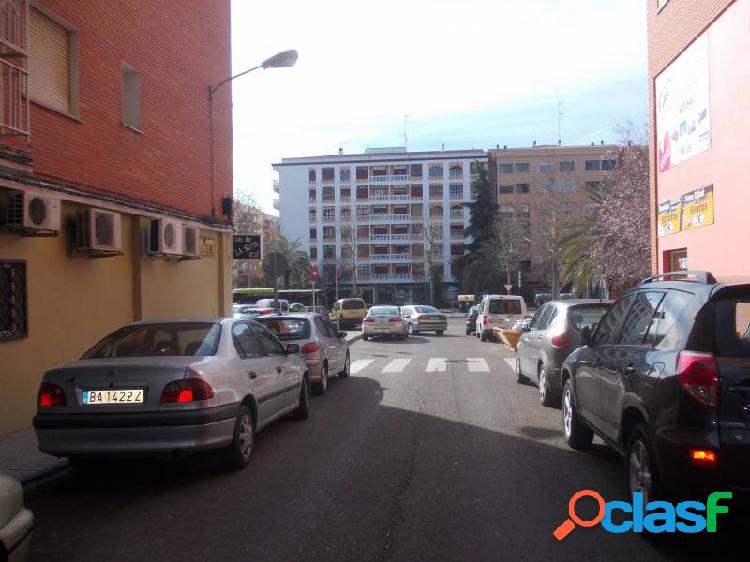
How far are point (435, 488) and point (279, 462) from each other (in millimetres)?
1789

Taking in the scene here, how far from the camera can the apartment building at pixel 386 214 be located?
3191 inches

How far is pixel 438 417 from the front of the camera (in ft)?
29.8

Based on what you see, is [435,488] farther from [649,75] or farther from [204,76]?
[649,75]

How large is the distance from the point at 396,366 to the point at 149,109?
8.22 metres

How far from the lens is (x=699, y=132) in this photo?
1475cm

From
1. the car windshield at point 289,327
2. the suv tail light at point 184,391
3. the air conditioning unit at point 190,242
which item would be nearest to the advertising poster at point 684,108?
the car windshield at point 289,327

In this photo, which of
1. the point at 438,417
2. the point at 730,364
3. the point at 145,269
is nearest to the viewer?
the point at 730,364

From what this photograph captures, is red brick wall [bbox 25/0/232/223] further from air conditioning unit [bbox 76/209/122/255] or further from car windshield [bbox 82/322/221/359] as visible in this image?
car windshield [bbox 82/322/221/359]

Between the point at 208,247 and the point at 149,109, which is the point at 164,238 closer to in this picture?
the point at 149,109

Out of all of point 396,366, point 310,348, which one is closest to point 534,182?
point 396,366

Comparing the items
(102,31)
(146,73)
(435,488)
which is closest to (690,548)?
(435,488)

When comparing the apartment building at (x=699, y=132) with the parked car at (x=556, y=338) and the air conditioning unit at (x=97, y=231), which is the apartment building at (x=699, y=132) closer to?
the parked car at (x=556, y=338)

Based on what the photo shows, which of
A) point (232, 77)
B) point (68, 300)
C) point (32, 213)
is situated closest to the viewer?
point (32, 213)

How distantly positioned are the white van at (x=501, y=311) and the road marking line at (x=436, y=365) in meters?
6.73
